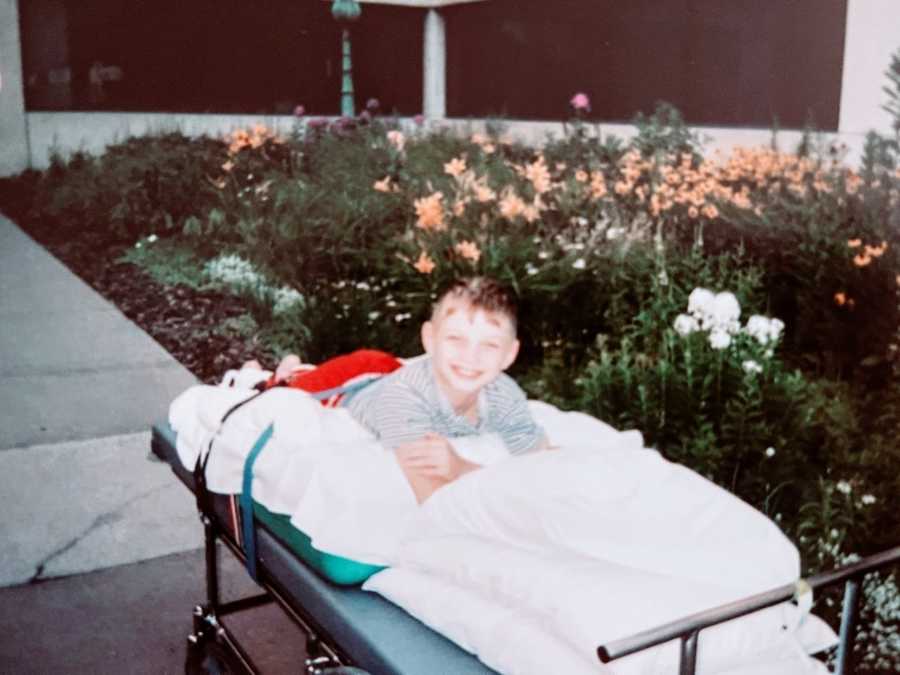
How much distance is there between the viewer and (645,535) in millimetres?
1560

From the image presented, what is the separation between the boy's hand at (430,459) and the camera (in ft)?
6.19

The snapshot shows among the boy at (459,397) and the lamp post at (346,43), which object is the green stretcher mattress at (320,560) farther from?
the lamp post at (346,43)

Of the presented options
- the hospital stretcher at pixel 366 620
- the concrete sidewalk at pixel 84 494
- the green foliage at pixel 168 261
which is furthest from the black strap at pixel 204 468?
the green foliage at pixel 168 261

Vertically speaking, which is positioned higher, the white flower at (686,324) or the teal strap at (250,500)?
the white flower at (686,324)

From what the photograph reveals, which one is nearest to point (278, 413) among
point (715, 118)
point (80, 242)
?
point (715, 118)

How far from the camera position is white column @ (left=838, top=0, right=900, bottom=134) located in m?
3.26

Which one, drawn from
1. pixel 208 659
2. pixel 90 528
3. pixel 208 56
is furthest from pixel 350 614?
pixel 208 56

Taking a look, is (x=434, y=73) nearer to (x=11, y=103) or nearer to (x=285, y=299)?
(x=285, y=299)

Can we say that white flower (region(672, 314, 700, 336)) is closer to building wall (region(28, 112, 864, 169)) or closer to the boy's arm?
the boy's arm

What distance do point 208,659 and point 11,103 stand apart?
334 centimetres

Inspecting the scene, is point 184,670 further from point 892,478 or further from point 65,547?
point 892,478

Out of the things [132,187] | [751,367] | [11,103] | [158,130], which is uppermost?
[11,103]

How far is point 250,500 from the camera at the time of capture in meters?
2.00

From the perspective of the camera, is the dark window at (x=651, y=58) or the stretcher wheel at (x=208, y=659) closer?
the stretcher wheel at (x=208, y=659)
